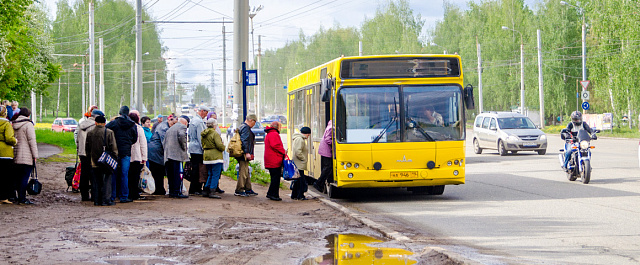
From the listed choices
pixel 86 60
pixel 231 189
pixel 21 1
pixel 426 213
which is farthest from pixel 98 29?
pixel 426 213

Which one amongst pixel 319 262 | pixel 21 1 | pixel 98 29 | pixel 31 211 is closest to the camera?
pixel 319 262

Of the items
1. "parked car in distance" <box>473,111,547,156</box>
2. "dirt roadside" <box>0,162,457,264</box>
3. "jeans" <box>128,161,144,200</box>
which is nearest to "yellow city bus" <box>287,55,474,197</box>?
"dirt roadside" <box>0,162,457,264</box>

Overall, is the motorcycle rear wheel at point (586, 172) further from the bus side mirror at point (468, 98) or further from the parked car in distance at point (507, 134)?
the parked car in distance at point (507, 134)

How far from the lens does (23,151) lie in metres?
12.7

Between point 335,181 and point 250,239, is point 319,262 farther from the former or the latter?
point 335,181

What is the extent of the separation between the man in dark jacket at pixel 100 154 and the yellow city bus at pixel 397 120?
3.87 metres

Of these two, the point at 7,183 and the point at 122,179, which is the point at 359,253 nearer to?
the point at 122,179

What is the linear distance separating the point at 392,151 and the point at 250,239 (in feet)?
17.1

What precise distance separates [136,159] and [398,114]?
4807mm

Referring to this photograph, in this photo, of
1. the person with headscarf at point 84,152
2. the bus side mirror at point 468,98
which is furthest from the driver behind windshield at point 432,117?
the person with headscarf at point 84,152

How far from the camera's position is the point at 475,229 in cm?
1023

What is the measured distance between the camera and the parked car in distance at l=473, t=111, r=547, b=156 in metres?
28.1

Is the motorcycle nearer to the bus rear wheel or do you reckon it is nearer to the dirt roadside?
the bus rear wheel

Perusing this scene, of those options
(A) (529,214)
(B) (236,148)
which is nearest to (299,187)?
(B) (236,148)
